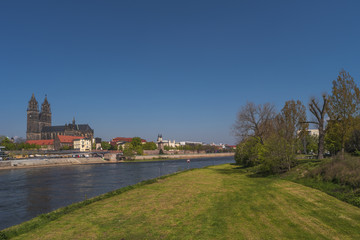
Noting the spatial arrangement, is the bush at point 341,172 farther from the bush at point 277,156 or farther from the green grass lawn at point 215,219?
the bush at point 277,156

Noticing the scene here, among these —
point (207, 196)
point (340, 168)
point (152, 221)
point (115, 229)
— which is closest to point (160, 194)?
point (207, 196)

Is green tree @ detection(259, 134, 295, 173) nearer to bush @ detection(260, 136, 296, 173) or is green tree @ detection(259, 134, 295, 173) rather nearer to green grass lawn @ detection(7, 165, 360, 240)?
bush @ detection(260, 136, 296, 173)

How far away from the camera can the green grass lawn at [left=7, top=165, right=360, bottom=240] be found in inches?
446

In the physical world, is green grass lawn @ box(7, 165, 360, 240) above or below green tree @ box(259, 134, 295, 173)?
below

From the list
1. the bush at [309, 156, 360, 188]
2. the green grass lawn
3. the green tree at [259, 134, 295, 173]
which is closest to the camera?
the green grass lawn

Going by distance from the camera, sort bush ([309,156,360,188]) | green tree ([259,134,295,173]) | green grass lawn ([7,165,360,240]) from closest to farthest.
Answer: green grass lawn ([7,165,360,240]) < bush ([309,156,360,188]) < green tree ([259,134,295,173])

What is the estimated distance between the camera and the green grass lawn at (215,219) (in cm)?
1134

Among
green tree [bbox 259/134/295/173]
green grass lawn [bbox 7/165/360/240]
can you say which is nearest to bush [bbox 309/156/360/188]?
green grass lawn [bbox 7/165/360/240]

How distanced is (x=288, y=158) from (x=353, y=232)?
20749 mm

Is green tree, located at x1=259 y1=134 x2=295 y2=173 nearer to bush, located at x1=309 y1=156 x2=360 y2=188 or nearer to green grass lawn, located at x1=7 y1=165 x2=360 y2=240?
bush, located at x1=309 y1=156 x2=360 y2=188

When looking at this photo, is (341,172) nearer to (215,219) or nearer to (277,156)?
(277,156)

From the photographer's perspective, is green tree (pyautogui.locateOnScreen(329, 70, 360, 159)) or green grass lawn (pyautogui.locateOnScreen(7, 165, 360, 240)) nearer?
green grass lawn (pyautogui.locateOnScreen(7, 165, 360, 240))

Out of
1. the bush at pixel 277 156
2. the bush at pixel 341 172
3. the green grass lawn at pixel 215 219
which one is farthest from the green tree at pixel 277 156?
the green grass lawn at pixel 215 219

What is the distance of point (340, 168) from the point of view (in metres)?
21.9
